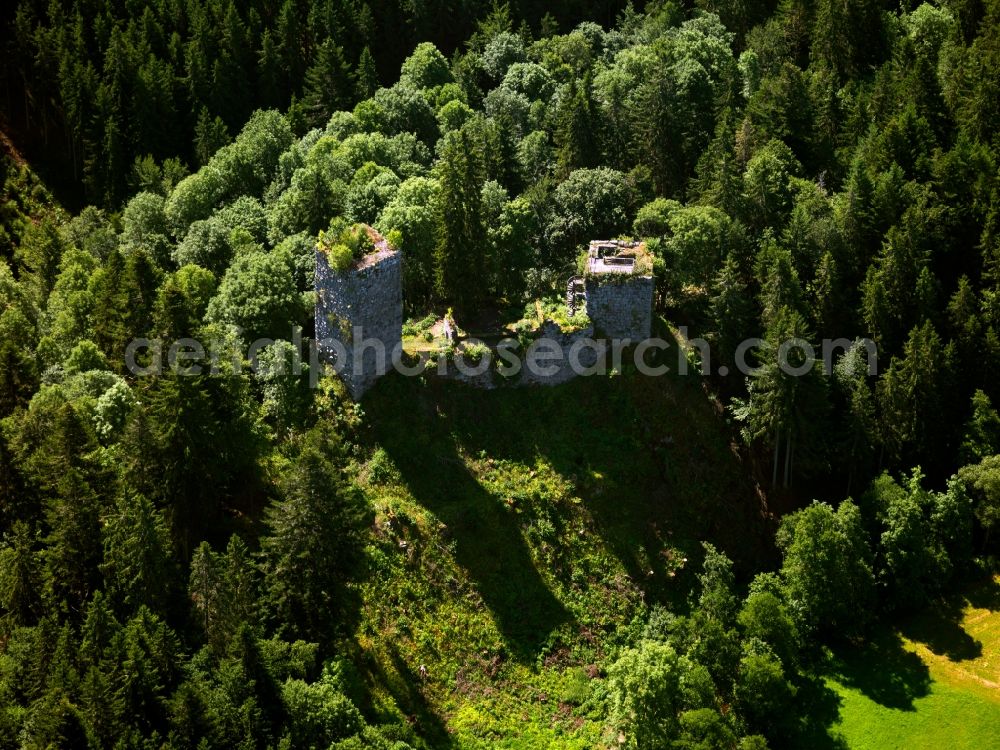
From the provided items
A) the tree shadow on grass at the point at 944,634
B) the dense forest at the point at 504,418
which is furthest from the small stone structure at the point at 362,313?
the tree shadow on grass at the point at 944,634

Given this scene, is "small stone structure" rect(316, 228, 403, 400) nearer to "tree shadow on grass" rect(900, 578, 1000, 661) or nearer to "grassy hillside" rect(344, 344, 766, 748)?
"grassy hillside" rect(344, 344, 766, 748)

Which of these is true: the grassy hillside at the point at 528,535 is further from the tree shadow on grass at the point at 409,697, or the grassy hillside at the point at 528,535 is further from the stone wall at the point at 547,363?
the stone wall at the point at 547,363

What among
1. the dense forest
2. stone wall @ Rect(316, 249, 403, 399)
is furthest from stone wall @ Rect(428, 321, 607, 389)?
stone wall @ Rect(316, 249, 403, 399)

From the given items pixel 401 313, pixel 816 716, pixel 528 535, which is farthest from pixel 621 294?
pixel 816 716

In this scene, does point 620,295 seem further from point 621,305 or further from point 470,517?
point 470,517

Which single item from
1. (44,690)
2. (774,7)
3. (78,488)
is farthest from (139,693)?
(774,7)

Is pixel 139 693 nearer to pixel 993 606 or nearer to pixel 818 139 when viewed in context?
pixel 993 606
